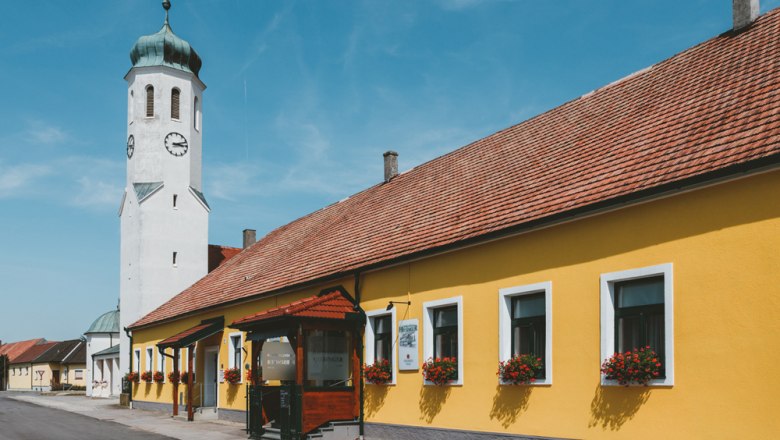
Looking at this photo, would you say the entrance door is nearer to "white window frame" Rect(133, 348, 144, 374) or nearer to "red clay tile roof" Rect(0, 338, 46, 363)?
"white window frame" Rect(133, 348, 144, 374)

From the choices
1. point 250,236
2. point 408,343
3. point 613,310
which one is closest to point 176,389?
point 250,236

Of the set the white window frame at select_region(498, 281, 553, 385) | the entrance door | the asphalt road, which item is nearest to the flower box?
the asphalt road

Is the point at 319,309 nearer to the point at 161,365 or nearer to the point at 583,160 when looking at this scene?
the point at 583,160

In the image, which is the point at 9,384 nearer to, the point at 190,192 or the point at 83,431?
the point at 190,192

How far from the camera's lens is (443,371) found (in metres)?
13.8

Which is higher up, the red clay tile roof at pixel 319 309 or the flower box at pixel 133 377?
the red clay tile roof at pixel 319 309

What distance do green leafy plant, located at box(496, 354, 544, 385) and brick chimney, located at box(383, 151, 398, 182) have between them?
40.4 feet

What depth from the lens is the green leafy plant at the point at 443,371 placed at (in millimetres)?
13798

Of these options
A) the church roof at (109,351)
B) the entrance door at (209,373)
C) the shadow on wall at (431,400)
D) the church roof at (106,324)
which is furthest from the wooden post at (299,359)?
the church roof at (106,324)

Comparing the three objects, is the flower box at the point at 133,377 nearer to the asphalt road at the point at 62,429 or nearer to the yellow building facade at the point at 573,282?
the asphalt road at the point at 62,429

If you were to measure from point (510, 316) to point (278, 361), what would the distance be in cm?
714

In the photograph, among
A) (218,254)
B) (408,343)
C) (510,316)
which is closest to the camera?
(510,316)

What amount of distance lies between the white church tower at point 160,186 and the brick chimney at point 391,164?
14.6 metres

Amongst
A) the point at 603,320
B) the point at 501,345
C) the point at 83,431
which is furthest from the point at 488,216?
the point at 83,431
